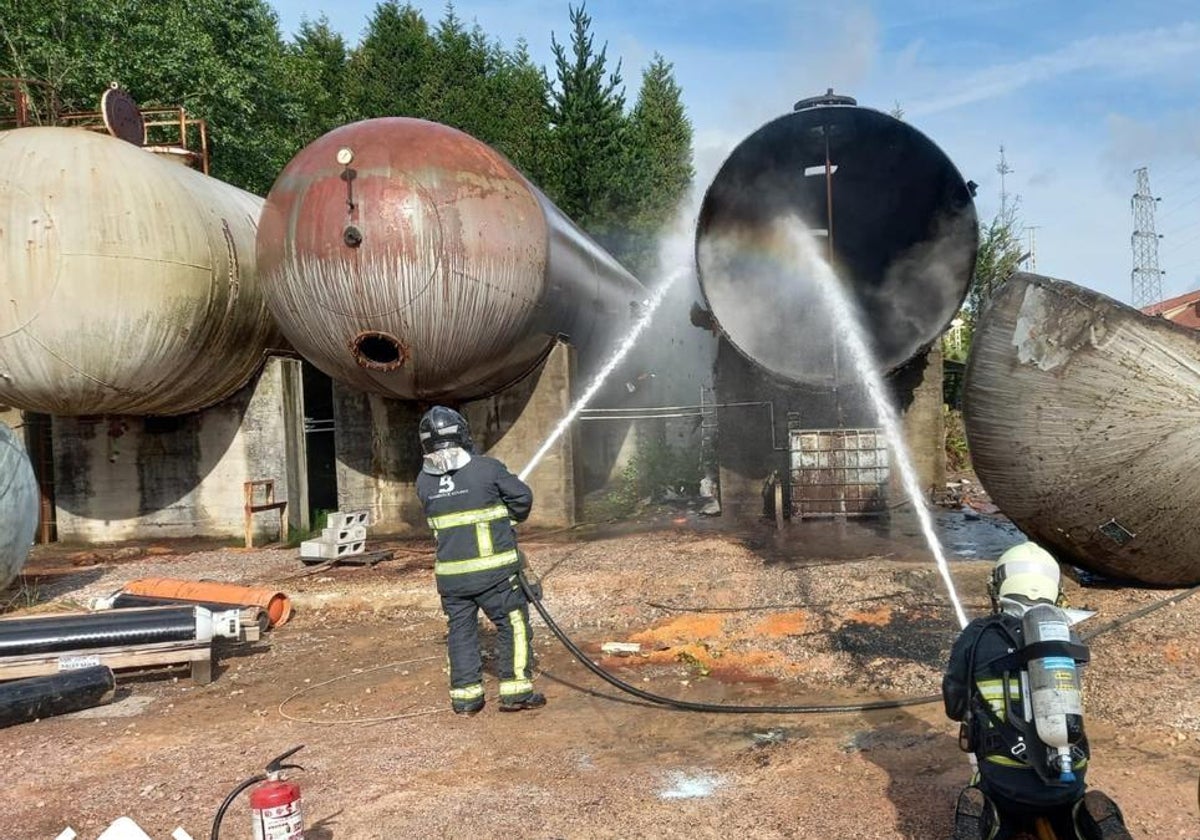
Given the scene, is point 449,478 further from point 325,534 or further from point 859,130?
point 859,130

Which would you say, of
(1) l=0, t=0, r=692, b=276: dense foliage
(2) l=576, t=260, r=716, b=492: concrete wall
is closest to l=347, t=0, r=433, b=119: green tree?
(1) l=0, t=0, r=692, b=276: dense foliage

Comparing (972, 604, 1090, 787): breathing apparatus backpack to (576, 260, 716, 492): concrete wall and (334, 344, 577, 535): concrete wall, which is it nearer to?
(334, 344, 577, 535): concrete wall

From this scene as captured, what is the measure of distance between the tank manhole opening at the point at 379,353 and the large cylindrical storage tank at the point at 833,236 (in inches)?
140

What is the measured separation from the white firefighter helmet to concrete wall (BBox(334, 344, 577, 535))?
30.2 feet

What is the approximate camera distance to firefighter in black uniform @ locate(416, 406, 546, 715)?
5.17 meters

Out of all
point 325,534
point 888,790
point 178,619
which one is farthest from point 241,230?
point 888,790

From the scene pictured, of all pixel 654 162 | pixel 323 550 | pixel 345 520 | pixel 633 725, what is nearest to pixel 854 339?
pixel 345 520

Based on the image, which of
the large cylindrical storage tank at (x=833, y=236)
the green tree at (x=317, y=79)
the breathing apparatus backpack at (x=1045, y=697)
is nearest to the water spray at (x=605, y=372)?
the large cylindrical storage tank at (x=833, y=236)

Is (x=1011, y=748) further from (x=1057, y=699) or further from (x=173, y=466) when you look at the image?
(x=173, y=466)

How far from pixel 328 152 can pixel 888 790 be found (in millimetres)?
8251

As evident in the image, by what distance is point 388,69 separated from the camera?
113 feet

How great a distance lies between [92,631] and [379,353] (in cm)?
452

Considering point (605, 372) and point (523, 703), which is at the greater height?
point (605, 372)

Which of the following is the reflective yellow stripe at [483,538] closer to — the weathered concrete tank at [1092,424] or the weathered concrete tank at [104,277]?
the weathered concrete tank at [1092,424]
